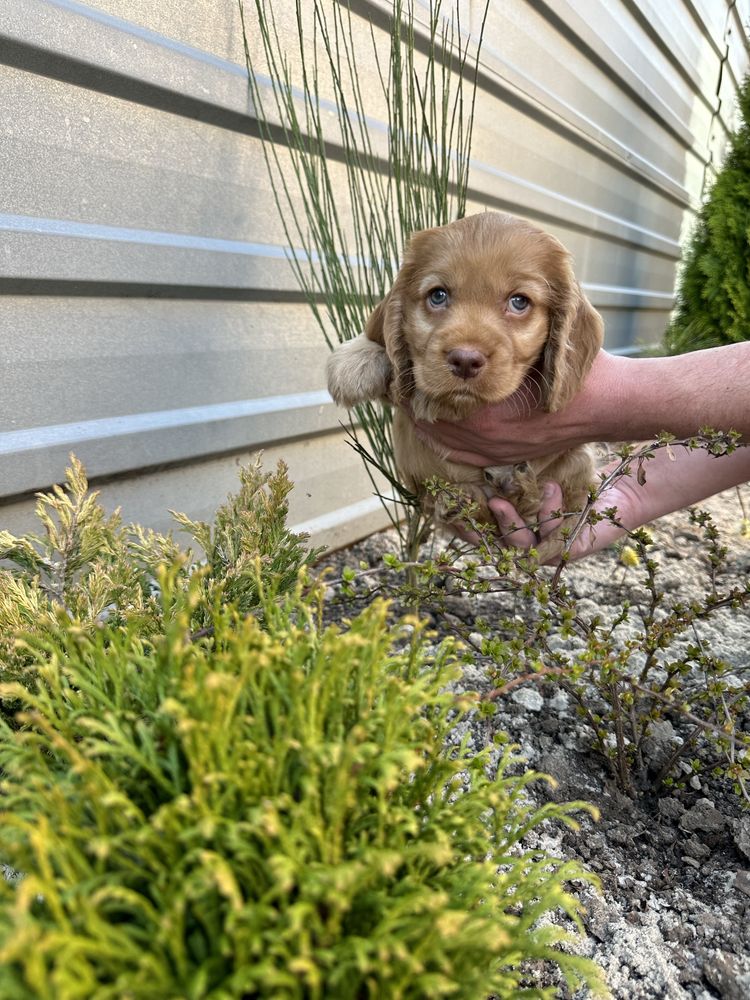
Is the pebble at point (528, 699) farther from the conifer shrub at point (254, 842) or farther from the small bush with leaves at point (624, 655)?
the conifer shrub at point (254, 842)

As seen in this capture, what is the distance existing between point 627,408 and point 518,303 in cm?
43

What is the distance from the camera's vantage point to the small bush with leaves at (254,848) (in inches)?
31.9

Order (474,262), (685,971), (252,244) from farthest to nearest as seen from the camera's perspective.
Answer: (252,244) → (474,262) → (685,971)

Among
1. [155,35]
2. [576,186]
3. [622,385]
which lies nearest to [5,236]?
[155,35]

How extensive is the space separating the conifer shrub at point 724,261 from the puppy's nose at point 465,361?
5386 millimetres

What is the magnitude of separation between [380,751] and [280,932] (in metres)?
0.26

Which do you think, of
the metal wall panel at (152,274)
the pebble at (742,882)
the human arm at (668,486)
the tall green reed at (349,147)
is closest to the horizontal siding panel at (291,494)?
the metal wall panel at (152,274)

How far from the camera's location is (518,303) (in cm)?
199

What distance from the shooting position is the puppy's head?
186 cm

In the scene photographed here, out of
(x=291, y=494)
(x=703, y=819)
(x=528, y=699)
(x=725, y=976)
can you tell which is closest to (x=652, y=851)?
(x=703, y=819)

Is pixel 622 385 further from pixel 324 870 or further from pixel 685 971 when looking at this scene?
pixel 324 870

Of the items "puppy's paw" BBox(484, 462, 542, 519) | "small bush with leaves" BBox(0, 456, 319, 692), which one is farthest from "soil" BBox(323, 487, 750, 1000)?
"puppy's paw" BBox(484, 462, 542, 519)

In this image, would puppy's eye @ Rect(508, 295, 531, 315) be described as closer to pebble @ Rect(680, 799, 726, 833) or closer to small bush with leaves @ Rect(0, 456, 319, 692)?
small bush with leaves @ Rect(0, 456, 319, 692)

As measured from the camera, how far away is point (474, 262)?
76.2 inches
